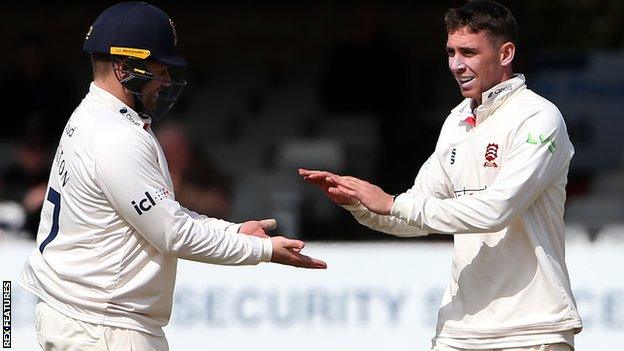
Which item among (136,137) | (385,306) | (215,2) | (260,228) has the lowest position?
(385,306)

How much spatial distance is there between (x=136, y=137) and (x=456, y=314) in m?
1.30

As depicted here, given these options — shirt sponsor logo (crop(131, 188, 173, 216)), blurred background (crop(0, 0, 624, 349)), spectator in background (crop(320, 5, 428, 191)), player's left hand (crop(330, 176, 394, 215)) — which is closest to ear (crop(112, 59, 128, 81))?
shirt sponsor logo (crop(131, 188, 173, 216))

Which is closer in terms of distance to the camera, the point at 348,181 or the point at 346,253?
the point at 348,181

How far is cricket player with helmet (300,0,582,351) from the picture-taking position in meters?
4.52

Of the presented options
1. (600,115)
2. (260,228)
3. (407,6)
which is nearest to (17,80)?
(407,6)

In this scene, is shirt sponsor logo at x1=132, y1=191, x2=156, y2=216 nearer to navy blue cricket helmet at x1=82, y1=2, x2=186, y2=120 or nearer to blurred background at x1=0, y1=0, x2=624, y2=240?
navy blue cricket helmet at x1=82, y1=2, x2=186, y2=120

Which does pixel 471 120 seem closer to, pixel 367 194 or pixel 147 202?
pixel 367 194

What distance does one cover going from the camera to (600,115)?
1116cm

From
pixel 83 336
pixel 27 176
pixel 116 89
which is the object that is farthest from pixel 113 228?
pixel 27 176

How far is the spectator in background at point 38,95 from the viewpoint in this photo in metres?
9.98

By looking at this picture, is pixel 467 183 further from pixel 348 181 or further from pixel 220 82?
pixel 220 82

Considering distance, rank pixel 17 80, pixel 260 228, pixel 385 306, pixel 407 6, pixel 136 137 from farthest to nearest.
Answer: pixel 407 6 → pixel 17 80 → pixel 385 306 → pixel 260 228 → pixel 136 137

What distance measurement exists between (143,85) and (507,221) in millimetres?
1338

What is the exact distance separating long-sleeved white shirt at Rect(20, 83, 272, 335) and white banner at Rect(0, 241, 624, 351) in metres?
2.97
